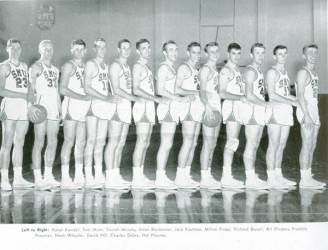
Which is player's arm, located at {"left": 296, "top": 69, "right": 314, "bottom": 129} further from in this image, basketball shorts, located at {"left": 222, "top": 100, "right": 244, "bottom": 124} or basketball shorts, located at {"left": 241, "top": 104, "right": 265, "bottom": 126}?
basketball shorts, located at {"left": 222, "top": 100, "right": 244, "bottom": 124}

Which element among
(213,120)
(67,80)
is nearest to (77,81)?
(67,80)

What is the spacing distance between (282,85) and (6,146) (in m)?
1.76

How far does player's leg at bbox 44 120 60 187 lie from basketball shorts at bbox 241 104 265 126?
119 cm

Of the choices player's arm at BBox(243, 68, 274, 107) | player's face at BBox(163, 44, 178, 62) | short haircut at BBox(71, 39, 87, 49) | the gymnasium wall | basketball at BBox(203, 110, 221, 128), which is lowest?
basketball at BBox(203, 110, 221, 128)

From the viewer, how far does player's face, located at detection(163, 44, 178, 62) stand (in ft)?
9.30

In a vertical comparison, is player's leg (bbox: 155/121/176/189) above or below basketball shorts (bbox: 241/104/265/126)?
below

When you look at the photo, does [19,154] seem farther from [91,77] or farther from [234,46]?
[234,46]

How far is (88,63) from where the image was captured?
2.90 m

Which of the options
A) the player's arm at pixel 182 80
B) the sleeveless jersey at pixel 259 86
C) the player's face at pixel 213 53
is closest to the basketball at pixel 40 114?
the player's arm at pixel 182 80

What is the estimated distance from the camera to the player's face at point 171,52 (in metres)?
2.83

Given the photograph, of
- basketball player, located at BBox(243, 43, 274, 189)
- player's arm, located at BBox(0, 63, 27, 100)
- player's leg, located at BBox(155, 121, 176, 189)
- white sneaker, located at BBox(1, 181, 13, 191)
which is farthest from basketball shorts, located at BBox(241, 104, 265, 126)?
white sneaker, located at BBox(1, 181, 13, 191)
